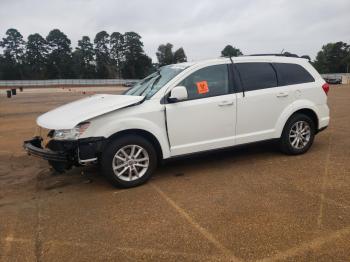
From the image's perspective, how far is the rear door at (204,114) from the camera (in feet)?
17.5

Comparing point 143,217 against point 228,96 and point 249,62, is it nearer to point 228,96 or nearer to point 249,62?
point 228,96

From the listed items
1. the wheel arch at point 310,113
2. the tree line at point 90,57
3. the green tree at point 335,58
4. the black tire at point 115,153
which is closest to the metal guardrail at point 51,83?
the tree line at point 90,57

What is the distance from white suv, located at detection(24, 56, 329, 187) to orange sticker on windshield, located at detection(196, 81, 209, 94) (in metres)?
0.02

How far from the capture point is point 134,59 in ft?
348

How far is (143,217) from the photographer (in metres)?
4.15

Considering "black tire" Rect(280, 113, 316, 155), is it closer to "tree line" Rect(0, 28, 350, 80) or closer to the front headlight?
the front headlight

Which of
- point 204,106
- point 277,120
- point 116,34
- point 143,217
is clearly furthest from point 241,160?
point 116,34

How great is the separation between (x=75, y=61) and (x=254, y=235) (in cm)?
10300

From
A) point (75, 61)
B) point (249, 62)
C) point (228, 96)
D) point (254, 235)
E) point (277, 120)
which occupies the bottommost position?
point (254, 235)

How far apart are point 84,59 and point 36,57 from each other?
13.4 m

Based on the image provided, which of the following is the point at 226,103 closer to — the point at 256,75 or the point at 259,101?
the point at 259,101

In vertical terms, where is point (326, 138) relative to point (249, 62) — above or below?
below

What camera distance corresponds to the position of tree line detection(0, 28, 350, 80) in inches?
3875

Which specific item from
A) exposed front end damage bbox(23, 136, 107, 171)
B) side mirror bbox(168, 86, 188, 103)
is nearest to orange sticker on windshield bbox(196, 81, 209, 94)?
side mirror bbox(168, 86, 188, 103)
